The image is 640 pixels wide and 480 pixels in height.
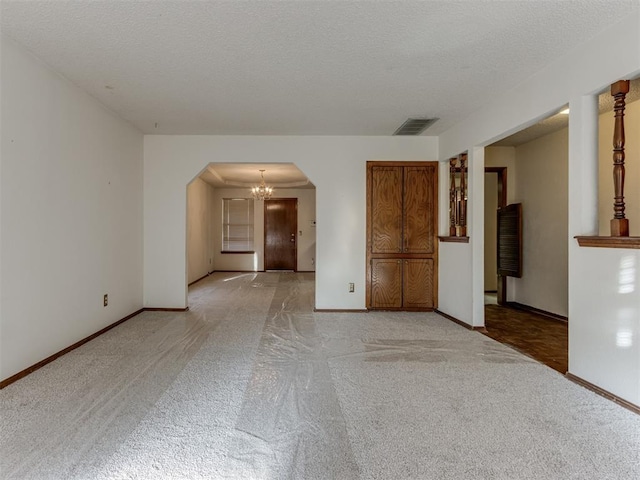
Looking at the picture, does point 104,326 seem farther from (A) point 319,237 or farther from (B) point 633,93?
(B) point 633,93

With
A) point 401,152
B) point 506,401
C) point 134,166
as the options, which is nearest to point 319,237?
point 401,152

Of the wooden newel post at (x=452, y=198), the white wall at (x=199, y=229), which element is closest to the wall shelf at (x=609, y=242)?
the wooden newel post at (x=452, y=198)

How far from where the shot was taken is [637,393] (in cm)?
208

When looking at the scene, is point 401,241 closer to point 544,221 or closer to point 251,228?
point 544,221

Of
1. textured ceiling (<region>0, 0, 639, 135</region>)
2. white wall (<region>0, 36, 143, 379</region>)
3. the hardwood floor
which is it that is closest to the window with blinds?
white wall (<region>0, 36, 143, 379</region>)

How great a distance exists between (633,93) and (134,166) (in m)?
5.33

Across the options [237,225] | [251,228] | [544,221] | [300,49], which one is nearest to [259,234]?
[251,228]

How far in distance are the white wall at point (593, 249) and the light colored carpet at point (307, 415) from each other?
0.80ft

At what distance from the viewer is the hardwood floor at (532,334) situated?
3.11 m

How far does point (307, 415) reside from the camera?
204 centimetres

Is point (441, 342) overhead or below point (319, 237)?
below

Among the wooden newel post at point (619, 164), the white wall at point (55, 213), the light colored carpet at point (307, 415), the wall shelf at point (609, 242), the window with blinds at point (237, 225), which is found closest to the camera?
the light colored carpet at point (307, 415)

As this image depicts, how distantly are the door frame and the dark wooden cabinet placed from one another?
1.25 meters

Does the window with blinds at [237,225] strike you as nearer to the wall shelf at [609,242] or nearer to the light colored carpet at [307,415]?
the light colored carpet at [307,415]
